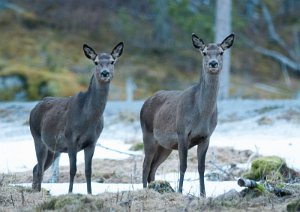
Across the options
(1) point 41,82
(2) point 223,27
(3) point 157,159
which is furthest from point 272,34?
(3) point 157,159

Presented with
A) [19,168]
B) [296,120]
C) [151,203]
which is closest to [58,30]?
[296,120]

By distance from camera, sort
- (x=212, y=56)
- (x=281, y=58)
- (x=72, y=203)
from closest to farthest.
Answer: (x=72, y=203) < (x=212, y=56) < (x=281, y=58)

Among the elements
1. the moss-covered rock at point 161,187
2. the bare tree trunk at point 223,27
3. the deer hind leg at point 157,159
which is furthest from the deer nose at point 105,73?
the bare tree trunk at point 223,27

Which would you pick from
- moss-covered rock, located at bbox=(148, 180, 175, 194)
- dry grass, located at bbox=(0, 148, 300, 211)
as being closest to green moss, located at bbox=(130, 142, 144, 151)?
dry grass, located at bbox=(0, 148, 300, 211)

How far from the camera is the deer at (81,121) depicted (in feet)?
41.8

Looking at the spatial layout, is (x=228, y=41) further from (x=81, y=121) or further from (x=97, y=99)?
(x=81, y=121)

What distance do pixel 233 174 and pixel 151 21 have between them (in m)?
29.6

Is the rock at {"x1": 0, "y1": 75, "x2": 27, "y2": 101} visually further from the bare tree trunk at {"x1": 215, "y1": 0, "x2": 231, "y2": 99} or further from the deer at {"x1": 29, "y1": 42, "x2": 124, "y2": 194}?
the deer at {"x1": 29, "y1": 42, "x2": 124, "y2": 194}

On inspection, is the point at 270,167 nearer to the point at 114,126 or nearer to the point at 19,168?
the point at 19,168

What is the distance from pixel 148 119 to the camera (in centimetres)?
1401

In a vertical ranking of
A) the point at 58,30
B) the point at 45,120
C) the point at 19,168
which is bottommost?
the point at 19,168

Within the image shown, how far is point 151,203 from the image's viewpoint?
33.8ft

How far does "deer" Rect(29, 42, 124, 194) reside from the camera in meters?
12.8

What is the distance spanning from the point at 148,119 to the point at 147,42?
92.2ft
